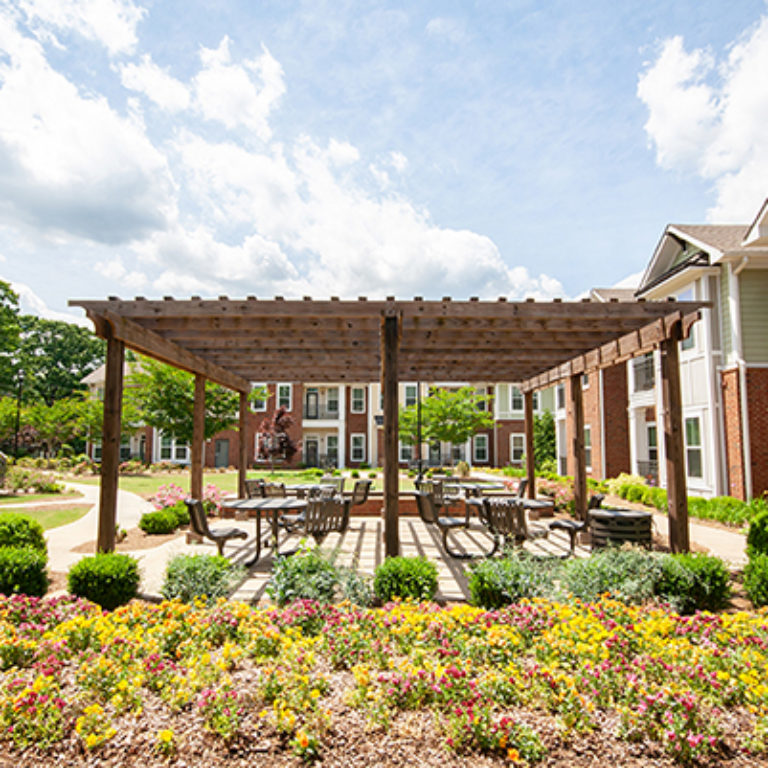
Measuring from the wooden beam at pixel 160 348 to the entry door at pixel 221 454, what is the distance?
83.9ft

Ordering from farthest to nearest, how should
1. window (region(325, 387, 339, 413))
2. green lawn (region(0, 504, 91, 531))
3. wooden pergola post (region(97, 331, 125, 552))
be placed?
window (region(325, 387, 339, 413)) < green lawn (region(0, 504, 91, 531)) < wooden pergola post (region(97, 331, 125, 552))

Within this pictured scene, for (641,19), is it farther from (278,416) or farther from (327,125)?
(278,416)

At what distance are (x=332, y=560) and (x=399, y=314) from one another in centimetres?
311

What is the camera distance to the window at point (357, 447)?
37.2 meters

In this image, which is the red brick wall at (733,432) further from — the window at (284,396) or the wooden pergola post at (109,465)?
the window at (284,396)

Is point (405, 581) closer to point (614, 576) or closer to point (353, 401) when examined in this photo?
point (614, 576)

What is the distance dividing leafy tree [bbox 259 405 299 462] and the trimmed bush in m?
26.6

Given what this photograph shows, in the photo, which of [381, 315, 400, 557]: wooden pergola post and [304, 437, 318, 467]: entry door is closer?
[381, 315, 400, 557]: wooden pergola post

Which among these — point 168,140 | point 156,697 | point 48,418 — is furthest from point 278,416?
point 156,697

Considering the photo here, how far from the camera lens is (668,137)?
27.6ft

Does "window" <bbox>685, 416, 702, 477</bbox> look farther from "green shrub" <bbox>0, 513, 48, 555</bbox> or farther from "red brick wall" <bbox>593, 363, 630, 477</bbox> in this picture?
"green shrub" <bbox>0, 513, 48, 555</bbox>

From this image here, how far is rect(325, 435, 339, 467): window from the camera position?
36.8 metres

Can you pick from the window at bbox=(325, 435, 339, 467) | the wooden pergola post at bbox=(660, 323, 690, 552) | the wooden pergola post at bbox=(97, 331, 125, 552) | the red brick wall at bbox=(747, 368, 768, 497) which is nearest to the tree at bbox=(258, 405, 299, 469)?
the window at bbox=(325, 435, 339, 467)

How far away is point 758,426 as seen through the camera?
524 inches
